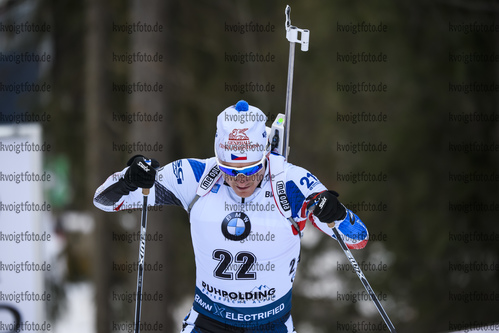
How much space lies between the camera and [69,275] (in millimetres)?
9828

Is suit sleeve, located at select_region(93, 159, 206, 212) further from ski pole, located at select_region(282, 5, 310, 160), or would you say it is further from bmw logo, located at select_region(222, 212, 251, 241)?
ski pole, located at select_region(282, 5, 310, 160)

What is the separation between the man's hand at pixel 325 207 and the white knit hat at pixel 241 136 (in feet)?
1.34

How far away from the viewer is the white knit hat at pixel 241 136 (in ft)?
11.6

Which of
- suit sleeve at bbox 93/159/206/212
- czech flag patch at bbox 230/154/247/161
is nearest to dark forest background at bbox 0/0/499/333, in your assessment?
suit sleeve at bbox 93/159/206/212

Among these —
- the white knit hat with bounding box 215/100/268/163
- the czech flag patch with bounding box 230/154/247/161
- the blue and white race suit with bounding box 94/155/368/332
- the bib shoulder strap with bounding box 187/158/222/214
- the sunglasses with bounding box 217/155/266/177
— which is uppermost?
the white knit hat with bounding box 215/100/268/163

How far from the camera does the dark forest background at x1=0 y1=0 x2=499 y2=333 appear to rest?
28.1 ft

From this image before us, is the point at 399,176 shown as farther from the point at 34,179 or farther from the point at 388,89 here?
the point at 34,179

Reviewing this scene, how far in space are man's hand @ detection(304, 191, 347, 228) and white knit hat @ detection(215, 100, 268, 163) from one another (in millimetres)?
409

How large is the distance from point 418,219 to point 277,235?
5980 mm

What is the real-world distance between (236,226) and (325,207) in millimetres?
572

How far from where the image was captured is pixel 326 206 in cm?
351

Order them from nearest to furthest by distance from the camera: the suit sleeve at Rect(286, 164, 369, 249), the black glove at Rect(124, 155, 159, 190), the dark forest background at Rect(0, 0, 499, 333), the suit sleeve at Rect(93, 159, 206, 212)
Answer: the black glove at Rect(124, 155, 159, 190) → the suit sleeve at Rect(286, 164, 369, 249) → the suit sleeve at Rect(93, 159, 206, 212) → the dark forest background at Rect(0, 0, 499, 333)

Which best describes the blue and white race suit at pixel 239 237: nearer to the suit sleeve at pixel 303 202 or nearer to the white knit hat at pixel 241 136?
the suit sleeve at pixel 303 202

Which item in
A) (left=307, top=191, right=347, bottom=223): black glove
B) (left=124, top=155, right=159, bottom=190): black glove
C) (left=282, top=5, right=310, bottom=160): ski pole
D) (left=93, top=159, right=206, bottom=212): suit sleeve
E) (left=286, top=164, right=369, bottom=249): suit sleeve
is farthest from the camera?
(left=282, top=5, right=310, bottom=160): ski pole
